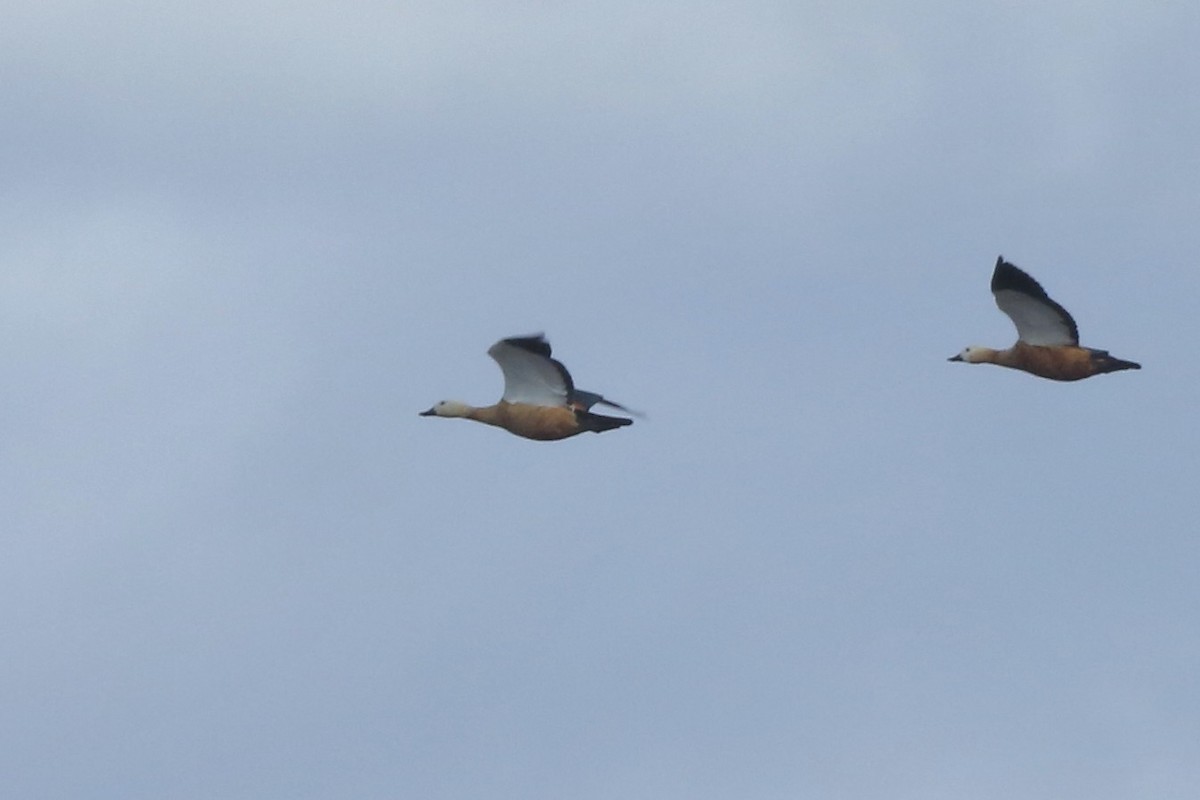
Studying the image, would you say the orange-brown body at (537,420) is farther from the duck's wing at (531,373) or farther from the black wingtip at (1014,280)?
the black wingtip at (1014,280)

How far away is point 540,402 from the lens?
81188mm

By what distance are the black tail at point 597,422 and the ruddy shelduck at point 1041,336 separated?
761 cm

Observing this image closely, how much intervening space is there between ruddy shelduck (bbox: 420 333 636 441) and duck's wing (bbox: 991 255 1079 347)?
7.26m

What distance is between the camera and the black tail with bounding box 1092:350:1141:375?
8288 cm

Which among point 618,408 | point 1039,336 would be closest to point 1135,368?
point 1039,336

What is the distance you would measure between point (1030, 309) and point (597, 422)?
27.6 feet

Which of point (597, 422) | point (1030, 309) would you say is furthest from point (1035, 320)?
→ point (597, 422)

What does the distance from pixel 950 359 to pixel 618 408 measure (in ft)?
24.4

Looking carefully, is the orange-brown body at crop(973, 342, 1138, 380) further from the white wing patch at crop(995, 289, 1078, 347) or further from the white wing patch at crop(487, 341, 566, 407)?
the white wing patch at crop(487, 341, 566, 407)

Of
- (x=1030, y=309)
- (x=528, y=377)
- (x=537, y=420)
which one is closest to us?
(x=528, y=377)

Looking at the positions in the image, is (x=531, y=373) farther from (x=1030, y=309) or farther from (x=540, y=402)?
(x=1030, y=309)

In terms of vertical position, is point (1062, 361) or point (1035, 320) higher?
point (1035, 320)

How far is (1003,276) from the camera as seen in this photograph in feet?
270

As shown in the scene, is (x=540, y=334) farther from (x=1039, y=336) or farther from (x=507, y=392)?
(x=1039, y=336)
